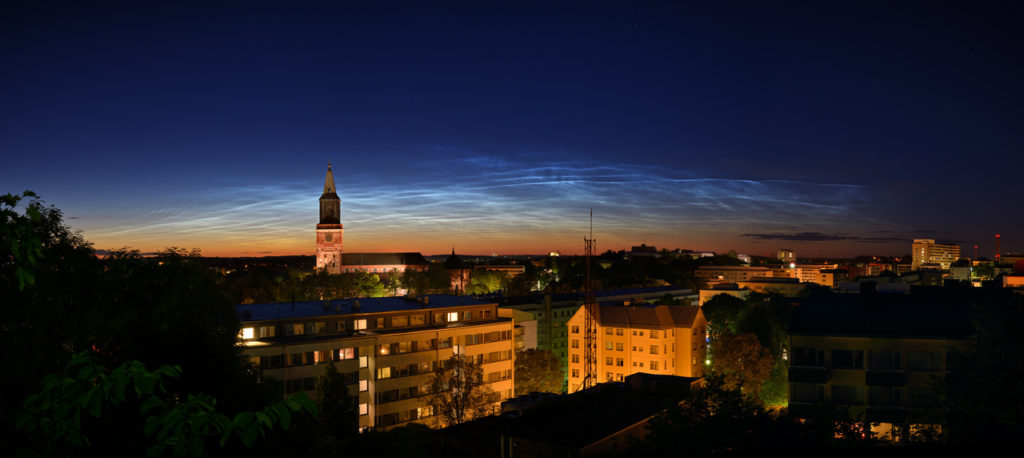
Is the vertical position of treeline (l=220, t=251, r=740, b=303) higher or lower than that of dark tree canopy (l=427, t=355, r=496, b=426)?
higher

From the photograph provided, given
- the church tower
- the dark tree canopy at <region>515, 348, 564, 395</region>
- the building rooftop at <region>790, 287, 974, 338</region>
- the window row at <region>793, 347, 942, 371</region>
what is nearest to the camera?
the window row at <region>793, 347, 942, 371</region>

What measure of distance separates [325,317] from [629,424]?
21750mm

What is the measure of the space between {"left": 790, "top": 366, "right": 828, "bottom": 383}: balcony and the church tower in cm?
13024

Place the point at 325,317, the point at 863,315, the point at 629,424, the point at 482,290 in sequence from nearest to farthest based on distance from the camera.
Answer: the point at 629,424, the point at 863,315, the point at 325,317, the point at 482,290

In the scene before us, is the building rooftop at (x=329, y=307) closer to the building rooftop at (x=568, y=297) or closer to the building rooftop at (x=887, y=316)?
the building rooftop at (x=887, y=316)

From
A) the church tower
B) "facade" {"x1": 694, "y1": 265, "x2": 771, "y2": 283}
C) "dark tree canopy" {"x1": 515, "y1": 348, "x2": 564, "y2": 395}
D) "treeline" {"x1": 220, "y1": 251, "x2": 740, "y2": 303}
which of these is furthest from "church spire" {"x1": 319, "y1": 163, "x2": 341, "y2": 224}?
"dark tree canopy" {"x1": 515, "y1": 348, "x2": 564, "y2": 395}

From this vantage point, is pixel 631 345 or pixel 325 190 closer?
pixel 631 345

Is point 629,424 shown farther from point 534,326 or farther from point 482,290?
point 482,290

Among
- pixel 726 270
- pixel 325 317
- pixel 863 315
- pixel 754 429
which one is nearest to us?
pixel 754 429

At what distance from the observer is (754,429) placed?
15.9m

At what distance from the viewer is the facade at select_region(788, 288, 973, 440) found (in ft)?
86.8

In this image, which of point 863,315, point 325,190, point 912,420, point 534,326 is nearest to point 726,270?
point 325,190

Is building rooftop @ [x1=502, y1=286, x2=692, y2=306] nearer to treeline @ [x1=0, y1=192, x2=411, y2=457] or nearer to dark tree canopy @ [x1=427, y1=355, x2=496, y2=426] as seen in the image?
dark tree canopy @ [x1=427, y1=355, x2=496, y2=426]

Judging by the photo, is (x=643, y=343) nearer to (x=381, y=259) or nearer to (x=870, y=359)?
(x=870, y=359)
